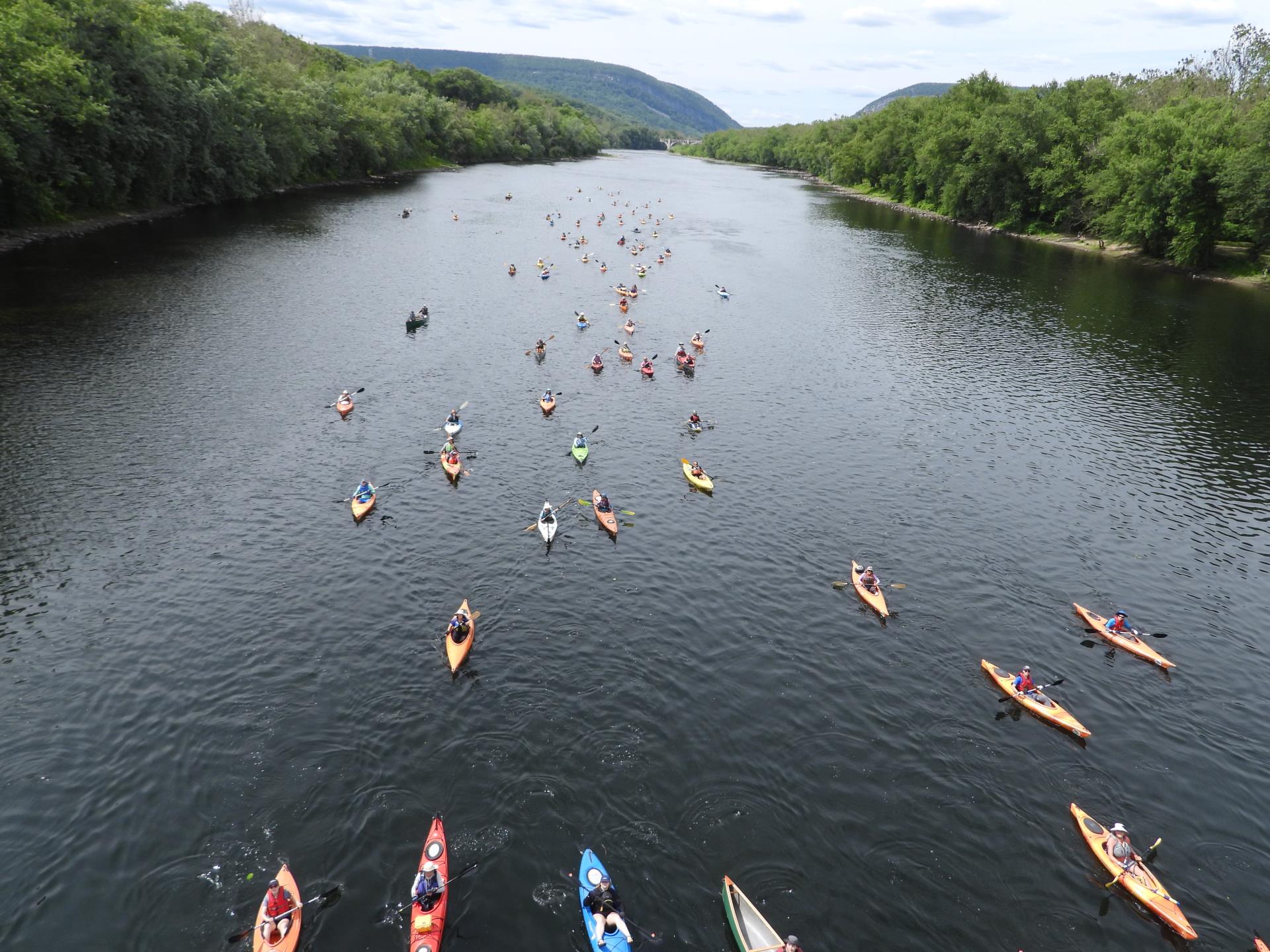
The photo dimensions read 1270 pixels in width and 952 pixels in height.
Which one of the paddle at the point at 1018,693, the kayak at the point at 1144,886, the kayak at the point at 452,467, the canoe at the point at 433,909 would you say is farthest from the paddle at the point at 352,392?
the kayak at the point at 1144,886

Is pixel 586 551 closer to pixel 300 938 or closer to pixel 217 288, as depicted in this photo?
pixel 300 938

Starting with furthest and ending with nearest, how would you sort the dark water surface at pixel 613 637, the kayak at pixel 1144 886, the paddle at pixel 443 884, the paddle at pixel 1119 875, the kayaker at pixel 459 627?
the kayaker at pixel 459 627, the paddle at pixel 1119 875, the dark water surface at pixel 613 637, the kayak at pixel 1144 886, the paddle at pixel 443 884

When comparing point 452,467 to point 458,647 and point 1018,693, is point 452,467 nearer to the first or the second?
point 458,647

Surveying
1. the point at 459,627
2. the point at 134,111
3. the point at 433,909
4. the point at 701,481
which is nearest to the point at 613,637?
the point at 459,627

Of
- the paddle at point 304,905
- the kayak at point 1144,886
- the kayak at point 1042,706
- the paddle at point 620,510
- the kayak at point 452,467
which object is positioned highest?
the kayak at point 1144,886

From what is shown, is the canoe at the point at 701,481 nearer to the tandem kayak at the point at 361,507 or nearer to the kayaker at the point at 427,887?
the tandem kayak at the point at 361,507

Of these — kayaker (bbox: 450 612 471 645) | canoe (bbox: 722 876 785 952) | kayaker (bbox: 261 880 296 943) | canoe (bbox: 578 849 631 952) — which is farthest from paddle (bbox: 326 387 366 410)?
canoe (bbox: 722 876 785 952)

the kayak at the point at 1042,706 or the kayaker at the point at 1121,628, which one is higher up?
the kayaker at the point at 1121,628

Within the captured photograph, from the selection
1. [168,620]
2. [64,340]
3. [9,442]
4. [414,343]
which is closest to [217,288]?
[64,340]
